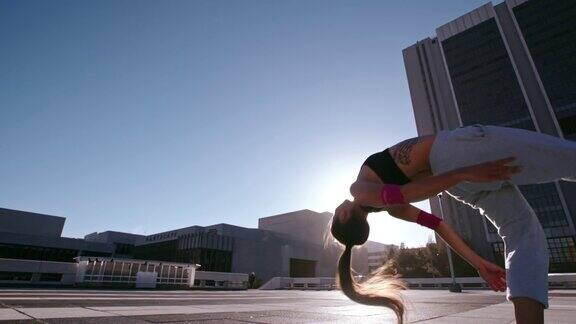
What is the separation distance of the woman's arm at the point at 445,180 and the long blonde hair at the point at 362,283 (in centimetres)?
37

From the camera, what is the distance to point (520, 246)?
6.03 feet

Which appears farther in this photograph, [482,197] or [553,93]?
[553,93]

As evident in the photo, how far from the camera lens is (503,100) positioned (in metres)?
75.4

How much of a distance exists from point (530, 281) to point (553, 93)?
8903 centimetres

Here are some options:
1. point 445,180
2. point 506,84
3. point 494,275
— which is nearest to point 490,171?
point 445,180

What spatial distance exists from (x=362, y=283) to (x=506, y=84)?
90750mm

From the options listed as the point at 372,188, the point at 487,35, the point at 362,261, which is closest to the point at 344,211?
the point at 372,188

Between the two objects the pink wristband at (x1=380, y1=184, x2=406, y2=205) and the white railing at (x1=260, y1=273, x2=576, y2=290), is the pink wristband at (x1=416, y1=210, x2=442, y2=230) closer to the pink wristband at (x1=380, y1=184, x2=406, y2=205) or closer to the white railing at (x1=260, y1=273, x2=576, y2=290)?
the pink wristband at (x1=380, y1=184, x2=406, y2=205)

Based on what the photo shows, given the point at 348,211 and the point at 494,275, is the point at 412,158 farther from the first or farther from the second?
the point at 494,275

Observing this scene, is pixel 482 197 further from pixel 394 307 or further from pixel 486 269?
pixel 394 307

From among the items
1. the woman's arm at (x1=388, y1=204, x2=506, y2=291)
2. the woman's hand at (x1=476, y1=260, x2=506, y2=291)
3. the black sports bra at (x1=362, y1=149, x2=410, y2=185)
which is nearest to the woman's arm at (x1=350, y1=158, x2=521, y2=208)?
the black sports bra at (x1=362, y1=149, x2=410, y2=185)

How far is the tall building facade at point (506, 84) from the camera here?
66250mm

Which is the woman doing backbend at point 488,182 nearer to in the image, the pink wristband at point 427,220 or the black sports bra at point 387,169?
the black sports bra at point 387,169

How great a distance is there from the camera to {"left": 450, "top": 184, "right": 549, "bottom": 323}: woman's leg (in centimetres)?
164
